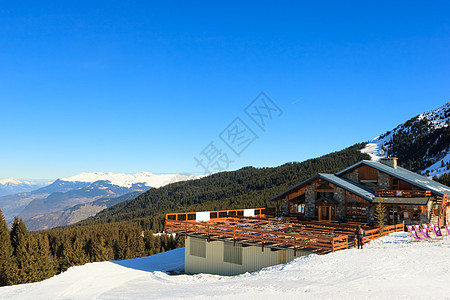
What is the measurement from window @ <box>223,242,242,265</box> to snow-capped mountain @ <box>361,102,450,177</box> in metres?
79.8

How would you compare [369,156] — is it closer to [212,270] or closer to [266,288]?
[212,270]

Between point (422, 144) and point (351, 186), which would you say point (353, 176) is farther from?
point (422, 144)

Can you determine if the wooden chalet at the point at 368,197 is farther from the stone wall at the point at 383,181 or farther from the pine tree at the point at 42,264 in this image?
the pine tree at the point at 42,264

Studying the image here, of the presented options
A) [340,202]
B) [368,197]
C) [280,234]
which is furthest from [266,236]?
[340,202]

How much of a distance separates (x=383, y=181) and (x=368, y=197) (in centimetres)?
400

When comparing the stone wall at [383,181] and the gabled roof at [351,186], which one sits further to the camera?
the stone wall at [383,181]

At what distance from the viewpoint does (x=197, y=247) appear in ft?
103

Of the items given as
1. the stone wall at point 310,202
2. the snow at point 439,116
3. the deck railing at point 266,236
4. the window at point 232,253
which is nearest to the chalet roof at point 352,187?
the stone wall at point 310,202

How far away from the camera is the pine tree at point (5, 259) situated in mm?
49653

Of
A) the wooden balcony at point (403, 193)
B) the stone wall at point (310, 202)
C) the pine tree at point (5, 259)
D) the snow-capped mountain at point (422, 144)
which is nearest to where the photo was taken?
the wooden balcony at point (403, 193)

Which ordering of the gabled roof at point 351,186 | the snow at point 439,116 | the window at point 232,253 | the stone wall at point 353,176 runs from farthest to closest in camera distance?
the snow at point 439,116, the stone wall at point 353,176, the gabled roof at point 351,186, the window at point 232,253

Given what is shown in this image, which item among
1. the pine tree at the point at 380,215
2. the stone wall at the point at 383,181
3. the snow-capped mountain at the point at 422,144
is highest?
the snow-capped mountain at the point at 422,144

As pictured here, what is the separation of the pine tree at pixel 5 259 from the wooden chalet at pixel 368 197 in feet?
125

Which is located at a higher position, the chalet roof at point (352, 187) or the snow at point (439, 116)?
the snow at point (439, 116)
